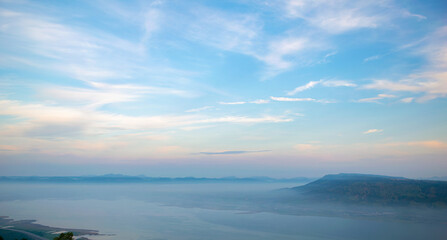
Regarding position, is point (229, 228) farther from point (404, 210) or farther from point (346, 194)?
point (346, 194)

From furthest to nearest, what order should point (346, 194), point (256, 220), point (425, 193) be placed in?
point (346, 194), point (425, 193), point (256, 220)

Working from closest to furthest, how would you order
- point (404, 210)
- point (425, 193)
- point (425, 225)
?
point (425, 225) < point (404, 210) < point (425, 193)

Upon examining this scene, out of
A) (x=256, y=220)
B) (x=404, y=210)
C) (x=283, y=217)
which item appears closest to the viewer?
(x=256, y=220)

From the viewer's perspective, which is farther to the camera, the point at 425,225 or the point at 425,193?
the point at 425,193

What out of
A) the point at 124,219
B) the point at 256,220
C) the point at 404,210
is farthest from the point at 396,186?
the point at 124,219

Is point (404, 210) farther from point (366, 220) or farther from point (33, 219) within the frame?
point (33, 219)

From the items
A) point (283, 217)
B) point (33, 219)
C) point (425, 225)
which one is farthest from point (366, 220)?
point (33, 219)

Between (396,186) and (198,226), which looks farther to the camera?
(396,186)

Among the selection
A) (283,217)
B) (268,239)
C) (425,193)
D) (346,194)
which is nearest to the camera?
(268,239)
